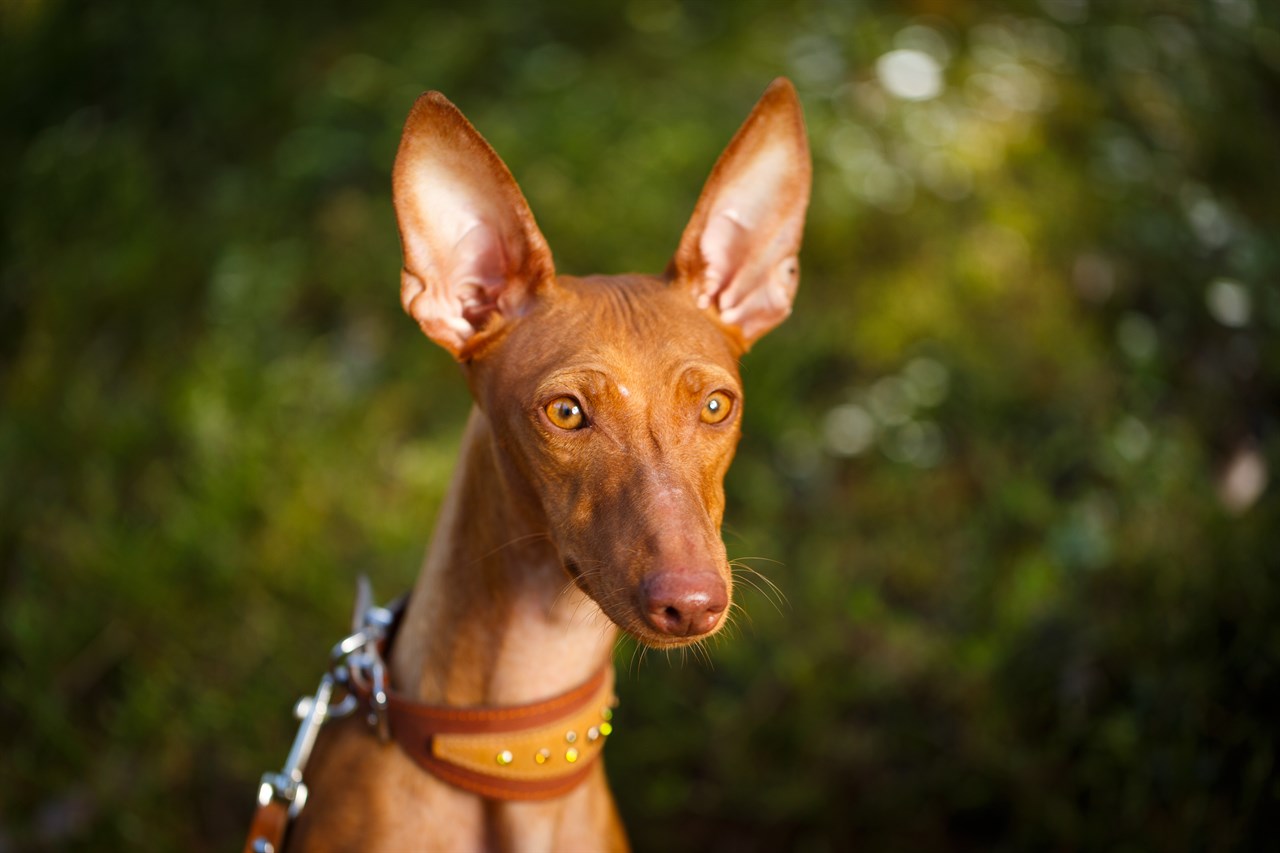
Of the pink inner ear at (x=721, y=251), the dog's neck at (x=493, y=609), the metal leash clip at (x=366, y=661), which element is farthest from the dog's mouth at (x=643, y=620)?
the pink inner ear at (x=721, y=251)

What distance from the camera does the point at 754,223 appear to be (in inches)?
82.5

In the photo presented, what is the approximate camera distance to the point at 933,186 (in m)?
5.29

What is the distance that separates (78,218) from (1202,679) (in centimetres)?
462

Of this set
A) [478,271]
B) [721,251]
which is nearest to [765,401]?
[721,251]

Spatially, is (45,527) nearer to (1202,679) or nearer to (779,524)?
(779,524)

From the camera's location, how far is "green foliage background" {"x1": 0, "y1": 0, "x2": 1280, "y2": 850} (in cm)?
328

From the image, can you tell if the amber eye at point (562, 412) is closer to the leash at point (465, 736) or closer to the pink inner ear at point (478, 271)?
the pink inner ear at point (478, 271)

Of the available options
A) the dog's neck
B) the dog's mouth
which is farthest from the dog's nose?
the dog's neck

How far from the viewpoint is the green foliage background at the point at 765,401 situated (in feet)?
10.8

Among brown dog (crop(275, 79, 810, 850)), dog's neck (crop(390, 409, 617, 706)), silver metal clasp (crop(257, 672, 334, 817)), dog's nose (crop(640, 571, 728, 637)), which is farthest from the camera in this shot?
silver metal clasp (crop(257, 672, 334, 817))

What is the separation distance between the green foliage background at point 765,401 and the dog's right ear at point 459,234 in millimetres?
1074

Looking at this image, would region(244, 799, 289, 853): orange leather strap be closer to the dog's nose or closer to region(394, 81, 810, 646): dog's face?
region(394, 81, 810, 646): dog's face

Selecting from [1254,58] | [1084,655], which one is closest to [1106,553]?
[1084,655]

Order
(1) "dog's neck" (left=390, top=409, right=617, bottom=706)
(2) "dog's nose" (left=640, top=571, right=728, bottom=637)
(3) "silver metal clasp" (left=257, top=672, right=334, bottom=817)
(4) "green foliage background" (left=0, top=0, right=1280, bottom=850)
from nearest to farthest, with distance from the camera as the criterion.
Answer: (2) "dog's nose" (left=640, top=571, right=728, bottom=637) → (1) "dog's neck" (left=390, top=409, right=617, bottom=706) → (3) "silver metal clasp" (left=257, top=672, right=334, bottom=817) → (4) "green foliage background" (left=0, top=0, right=1280, bottom=850)
